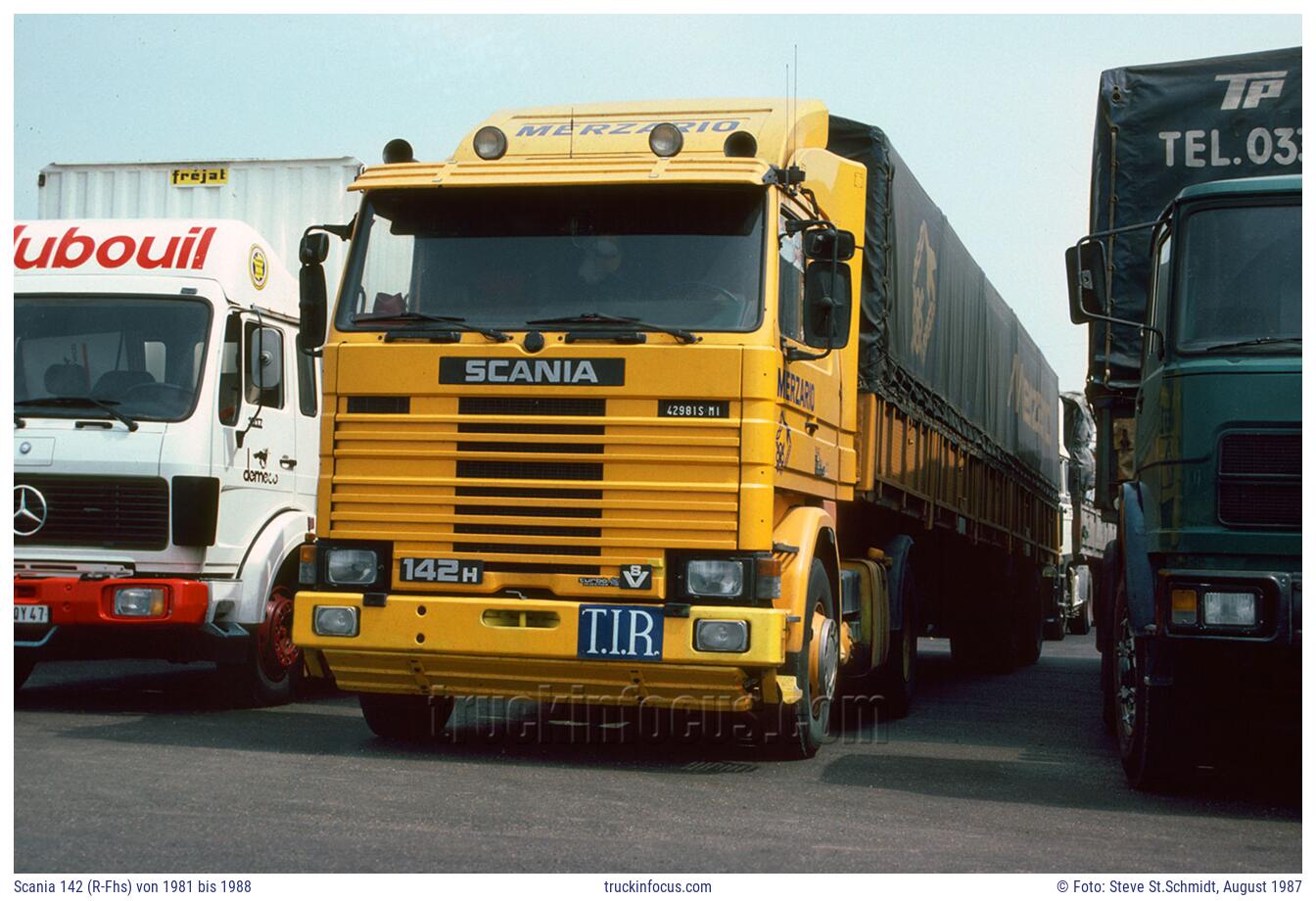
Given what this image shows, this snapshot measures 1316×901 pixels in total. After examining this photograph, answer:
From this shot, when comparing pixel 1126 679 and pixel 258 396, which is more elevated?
pixel 258 396

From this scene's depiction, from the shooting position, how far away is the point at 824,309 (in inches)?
324

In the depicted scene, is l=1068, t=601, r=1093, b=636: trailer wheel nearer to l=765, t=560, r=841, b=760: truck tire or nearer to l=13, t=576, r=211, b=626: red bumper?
l=765, t=560, r=841, b=760: truck tire

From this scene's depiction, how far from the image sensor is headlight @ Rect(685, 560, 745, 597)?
25.4 ft

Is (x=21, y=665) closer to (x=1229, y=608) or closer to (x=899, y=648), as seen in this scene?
(x=899, y=648)

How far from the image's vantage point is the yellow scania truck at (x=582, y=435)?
7754 mm

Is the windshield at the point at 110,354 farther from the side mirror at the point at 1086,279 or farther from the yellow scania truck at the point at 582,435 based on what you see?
the side mirror at the point at 1086,279

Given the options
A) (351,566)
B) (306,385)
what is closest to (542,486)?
(351,566)

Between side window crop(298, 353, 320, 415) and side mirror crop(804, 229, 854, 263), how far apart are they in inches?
165

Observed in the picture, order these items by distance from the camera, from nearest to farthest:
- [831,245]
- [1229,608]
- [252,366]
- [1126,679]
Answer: [1229,608] → [831,245] → [1126,679] → [252,366]

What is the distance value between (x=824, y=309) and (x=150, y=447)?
4.09 metres

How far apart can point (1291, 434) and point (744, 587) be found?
8.02 ft

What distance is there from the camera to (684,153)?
8625 millimetres

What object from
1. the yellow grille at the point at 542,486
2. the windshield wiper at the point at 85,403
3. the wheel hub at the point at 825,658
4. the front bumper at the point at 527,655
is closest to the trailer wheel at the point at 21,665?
the windshield wiper at the point at 85,403

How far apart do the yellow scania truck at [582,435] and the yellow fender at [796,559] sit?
0.04ft
